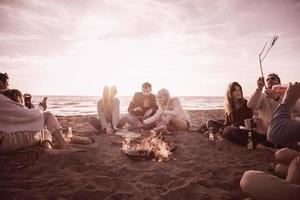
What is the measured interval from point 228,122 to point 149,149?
9.46 feet

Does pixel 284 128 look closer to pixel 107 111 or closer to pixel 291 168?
pixel 291 168

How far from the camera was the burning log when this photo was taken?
505 centimetres

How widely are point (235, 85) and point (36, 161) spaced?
5.14 metres

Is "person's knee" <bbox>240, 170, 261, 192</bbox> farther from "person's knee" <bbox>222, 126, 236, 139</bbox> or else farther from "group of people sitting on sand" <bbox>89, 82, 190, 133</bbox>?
"group of people sitting on sand" <bbox>89, 82, 190, 133</bbox>

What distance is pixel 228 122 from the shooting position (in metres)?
7.08

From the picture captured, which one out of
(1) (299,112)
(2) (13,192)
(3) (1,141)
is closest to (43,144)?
(3) (1,141)

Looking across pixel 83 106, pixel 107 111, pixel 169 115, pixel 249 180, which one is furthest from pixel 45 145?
pixel 83 106

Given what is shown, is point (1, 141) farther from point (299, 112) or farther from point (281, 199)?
point (299, 112)

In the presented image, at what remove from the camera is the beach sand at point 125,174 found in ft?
11.3

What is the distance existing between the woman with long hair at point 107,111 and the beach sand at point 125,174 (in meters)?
2.99

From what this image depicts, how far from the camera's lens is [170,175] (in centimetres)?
418

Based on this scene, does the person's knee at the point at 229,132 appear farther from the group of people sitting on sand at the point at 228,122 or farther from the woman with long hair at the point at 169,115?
the woman with long hair at the point at 169,115

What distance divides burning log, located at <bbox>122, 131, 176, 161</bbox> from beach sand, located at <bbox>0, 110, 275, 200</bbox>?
157 millimetres

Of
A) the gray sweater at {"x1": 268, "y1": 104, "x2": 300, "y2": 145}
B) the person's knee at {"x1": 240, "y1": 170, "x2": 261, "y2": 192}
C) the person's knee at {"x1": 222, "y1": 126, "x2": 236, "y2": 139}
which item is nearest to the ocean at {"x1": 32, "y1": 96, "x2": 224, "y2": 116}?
the person's knee at {"x1": 222, "y1": 126, "x2": 236, "y2": 139}
